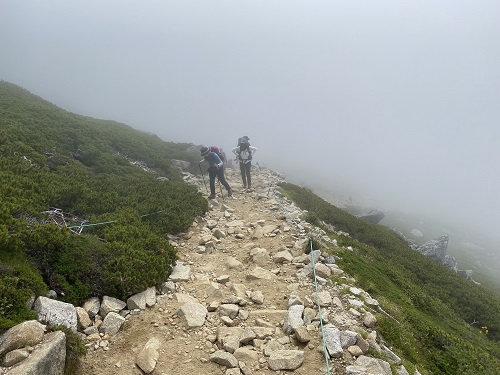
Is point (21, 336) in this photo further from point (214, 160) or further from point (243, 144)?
point (243, 144)

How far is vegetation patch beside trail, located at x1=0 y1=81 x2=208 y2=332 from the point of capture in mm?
6641

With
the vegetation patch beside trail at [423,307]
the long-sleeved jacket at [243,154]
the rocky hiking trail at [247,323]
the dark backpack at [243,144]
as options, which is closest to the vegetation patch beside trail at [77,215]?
the rocky hiking trail at [247,323]

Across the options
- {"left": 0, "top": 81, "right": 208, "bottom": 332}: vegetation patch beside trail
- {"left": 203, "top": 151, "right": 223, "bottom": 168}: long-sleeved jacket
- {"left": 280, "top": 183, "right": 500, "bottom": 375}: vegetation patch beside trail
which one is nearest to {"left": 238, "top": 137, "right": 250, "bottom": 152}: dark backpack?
{"left": 203, "top": 151, "right": 223, "bottom": 168}: long-sleeved jacket

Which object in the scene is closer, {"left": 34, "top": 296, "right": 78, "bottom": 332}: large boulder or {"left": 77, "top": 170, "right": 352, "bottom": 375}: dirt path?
{"left": 34, "top": 296, "right": 78, "bottom": 332}: large boulder

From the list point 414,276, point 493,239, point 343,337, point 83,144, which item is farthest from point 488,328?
point 493,239

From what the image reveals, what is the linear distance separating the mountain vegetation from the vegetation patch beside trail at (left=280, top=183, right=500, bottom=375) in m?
0.04

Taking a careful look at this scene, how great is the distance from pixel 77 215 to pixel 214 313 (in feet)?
21.5

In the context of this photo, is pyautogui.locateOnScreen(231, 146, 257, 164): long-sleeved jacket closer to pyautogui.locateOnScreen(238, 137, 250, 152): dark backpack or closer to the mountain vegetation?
pyautogui.locateOnScreen(238, 137, 250, 152): dark backpack

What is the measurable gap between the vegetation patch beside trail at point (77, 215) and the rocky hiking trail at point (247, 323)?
1205 mm

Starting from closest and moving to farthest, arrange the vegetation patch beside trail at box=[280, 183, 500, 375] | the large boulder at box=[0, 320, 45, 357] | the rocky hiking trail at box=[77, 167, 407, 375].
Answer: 1. the large boulder at box=[0, 320, 45, 357]
2. the rocky hiking trail at box=[77, 167, 407, 375]
3. the vegetation patch beside trail at box=[280, 183, 500, 375]

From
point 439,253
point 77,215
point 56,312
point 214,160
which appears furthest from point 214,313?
point 439,253

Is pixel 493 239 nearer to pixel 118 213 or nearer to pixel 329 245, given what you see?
pixel 329 245

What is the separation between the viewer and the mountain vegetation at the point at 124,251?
7.03 metres

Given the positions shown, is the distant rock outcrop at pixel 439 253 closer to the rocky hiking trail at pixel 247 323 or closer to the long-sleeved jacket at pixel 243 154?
the long-sleeved jacket at pixel 243 154
